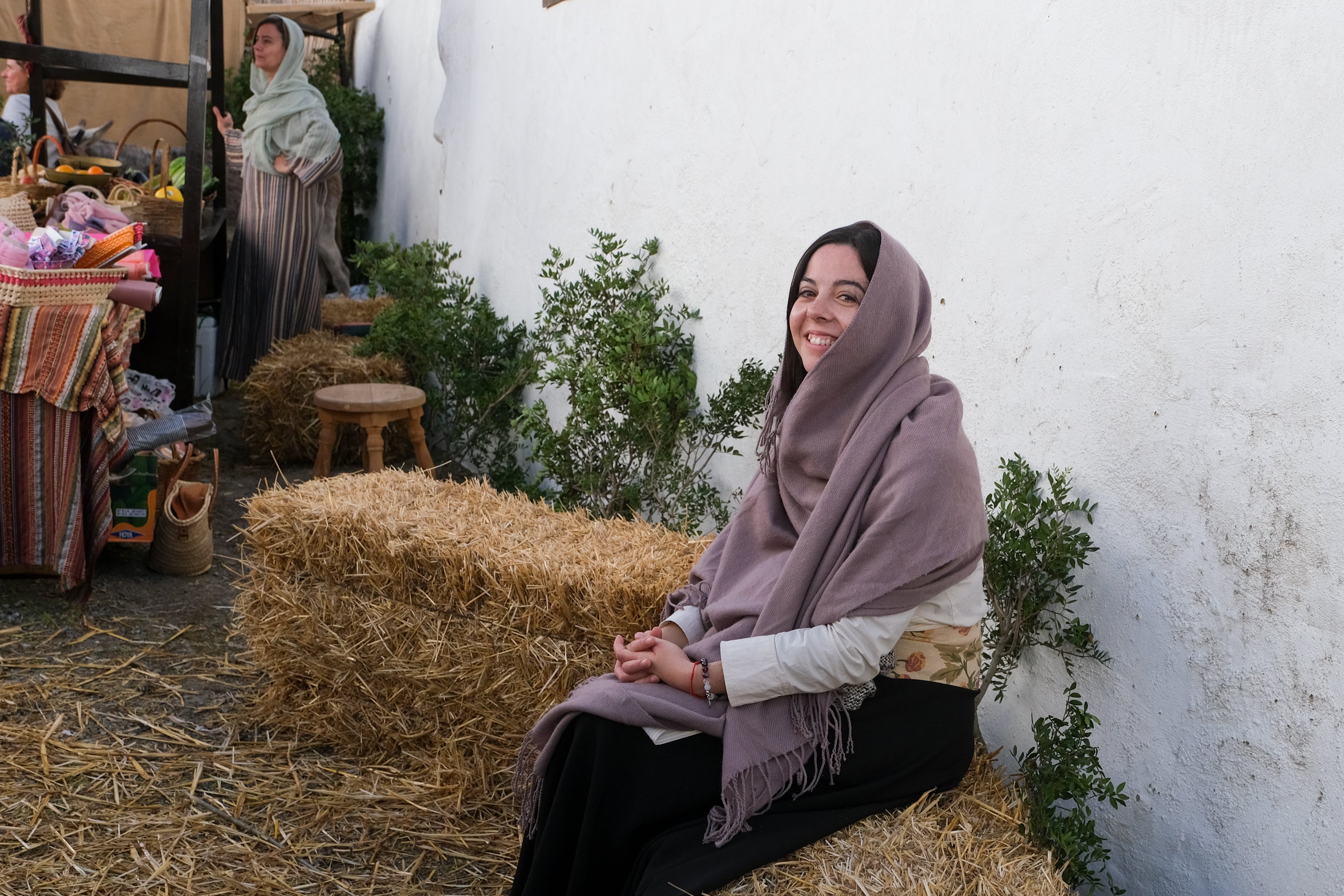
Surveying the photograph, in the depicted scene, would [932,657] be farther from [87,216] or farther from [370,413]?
[87,216]

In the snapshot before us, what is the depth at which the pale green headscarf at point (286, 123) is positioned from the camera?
7.52m

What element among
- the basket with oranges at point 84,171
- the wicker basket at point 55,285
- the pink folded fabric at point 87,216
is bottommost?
the wicker basket at point 55,285

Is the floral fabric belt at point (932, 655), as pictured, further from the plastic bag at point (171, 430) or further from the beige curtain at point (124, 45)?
the beige curtain at point (124, 45)

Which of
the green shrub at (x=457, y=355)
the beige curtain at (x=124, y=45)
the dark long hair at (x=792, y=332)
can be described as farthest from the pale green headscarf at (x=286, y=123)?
the dark long hair at (x=792, y=332)

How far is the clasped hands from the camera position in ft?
7.02

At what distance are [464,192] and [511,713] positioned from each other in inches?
182

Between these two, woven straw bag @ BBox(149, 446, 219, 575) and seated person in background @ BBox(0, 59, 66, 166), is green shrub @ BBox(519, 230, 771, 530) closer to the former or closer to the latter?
woven straw bag @ BBox(149, 446, 219, 575)

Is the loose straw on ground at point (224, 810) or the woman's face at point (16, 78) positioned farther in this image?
the woman's face at point (16, 78)

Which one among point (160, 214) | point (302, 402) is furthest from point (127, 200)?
point (302, 402)

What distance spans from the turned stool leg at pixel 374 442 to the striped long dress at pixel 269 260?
2873mm

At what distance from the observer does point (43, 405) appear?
405cm

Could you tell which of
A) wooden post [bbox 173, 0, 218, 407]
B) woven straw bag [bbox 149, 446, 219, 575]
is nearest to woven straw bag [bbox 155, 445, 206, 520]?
woven straw bag [bbox 149, 446, 219, 575]

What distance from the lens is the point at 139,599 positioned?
14.4ft

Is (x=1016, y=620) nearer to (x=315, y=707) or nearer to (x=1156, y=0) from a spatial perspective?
(x=1156, y=0)
